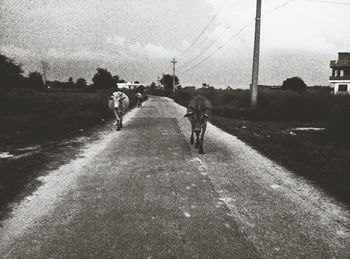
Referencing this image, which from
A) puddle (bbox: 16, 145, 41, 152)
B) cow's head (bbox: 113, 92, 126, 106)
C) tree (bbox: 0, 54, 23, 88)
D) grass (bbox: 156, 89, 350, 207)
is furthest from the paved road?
tree (bbox: 0, 54, 23, 88)

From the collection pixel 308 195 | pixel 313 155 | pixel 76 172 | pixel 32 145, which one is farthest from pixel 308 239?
pixel 32 145

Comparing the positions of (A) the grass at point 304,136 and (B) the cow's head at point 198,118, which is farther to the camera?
(B) the cow's head at point 198,118

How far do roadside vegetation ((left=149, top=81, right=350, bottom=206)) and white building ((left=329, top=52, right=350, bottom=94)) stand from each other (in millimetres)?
32593

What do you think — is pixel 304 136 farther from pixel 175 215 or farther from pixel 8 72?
pixel 8 72

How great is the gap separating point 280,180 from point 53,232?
16.1 ft

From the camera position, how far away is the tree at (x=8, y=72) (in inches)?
1522

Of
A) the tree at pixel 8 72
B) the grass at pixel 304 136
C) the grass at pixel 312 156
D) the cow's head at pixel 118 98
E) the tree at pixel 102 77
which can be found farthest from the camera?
the tree at pixel 102 77

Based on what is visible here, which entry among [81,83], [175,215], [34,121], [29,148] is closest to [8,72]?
[34,121]

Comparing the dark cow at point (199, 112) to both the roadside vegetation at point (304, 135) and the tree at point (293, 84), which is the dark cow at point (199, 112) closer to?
the roadside vegetation at point (304, 135)

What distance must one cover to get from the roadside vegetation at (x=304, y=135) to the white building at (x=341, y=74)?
3259 centimetres

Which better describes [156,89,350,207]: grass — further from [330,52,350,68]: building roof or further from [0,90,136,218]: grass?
[330,52,350,68]: building roof

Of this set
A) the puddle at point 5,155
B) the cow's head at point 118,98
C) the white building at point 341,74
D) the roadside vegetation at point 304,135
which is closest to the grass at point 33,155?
the puddle at point 5,155

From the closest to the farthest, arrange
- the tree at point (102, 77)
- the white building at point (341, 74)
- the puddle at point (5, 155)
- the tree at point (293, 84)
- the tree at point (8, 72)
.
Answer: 1. the puddle at point (5, 155)
2. the tree at point (8, 72)
3. the white building at point (341, 74)
4. the tree at point (293, 84)
5. the tree at point (102, 77)

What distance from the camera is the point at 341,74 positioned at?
56719 millimetres
